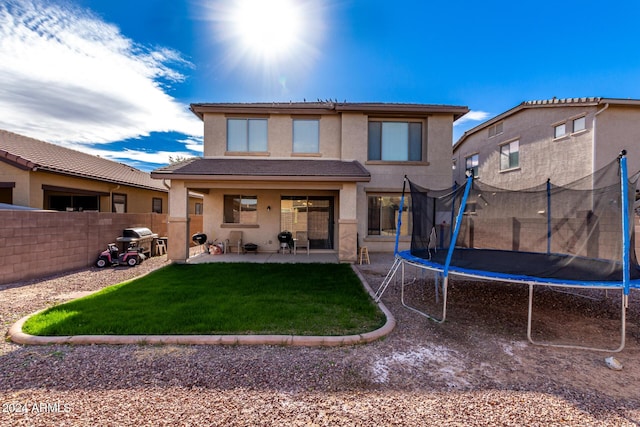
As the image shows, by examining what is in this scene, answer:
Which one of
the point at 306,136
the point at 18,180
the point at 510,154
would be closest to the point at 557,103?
the point at 510,154

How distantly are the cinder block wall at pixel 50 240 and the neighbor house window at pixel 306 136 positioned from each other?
24.4ft

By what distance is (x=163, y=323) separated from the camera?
13.9ft

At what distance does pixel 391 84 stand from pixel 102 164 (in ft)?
56.2

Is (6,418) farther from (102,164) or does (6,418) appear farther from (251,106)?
(102,164)

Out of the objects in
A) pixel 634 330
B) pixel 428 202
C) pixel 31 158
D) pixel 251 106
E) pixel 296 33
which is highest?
pixel 296 33

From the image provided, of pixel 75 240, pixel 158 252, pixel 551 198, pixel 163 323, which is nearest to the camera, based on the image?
pixel 163 323

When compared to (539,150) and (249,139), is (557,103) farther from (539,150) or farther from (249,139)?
(249,139)

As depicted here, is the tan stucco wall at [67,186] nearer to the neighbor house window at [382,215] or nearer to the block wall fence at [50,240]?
the block wall fence at [50,240]

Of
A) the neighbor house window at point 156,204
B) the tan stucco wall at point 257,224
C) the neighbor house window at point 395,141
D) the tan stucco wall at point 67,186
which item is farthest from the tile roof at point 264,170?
the neighbor house window at point 156,204

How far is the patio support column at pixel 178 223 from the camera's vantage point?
368 inches

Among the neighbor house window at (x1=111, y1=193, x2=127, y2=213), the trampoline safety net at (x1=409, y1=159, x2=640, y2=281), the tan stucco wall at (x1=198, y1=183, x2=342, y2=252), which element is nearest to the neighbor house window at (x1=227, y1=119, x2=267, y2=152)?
the tan stucco wall at (x1=198, y1=183, x2=342, y2=252)

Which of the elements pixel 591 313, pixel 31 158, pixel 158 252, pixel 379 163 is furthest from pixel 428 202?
pixel 31 158

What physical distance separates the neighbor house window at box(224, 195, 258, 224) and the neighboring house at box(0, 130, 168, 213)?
12.3 ft

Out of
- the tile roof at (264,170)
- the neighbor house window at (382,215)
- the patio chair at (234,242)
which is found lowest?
the patio chair at (234,242)
